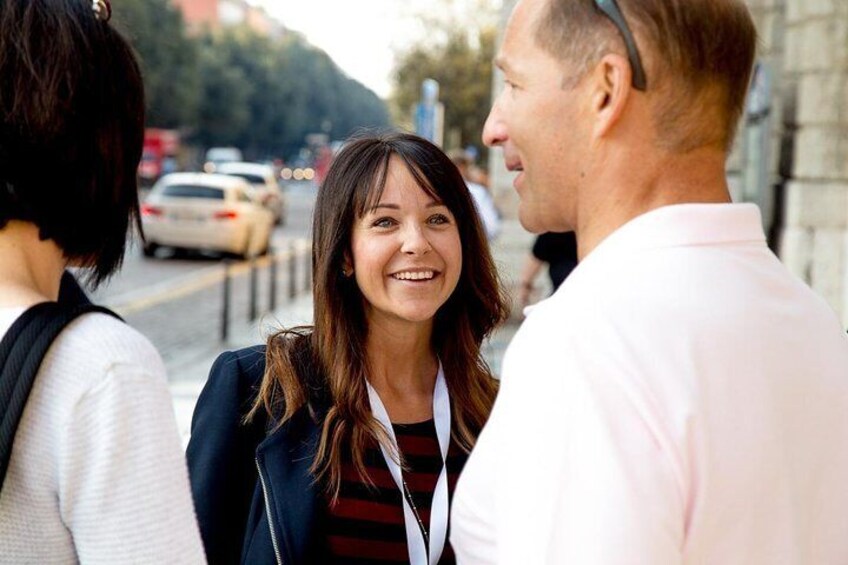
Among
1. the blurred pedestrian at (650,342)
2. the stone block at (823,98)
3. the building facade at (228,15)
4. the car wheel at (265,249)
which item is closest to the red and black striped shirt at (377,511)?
the blurred pedestrian at (650,342)

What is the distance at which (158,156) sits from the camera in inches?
2451

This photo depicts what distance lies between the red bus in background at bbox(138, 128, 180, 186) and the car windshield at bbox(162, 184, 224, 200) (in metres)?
35.8

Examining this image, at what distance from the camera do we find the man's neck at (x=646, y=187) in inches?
55.6

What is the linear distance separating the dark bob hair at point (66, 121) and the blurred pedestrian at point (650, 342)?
505 mm

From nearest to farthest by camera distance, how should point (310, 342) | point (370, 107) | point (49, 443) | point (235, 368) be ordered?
point (49, 443) → point (235, 368) → point (310, 342) → point (370, 107)

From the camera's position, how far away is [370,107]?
153250 millimetres

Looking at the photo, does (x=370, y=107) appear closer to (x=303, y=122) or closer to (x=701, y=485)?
(x=303, y=122)

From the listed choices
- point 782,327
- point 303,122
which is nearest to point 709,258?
point 782,327

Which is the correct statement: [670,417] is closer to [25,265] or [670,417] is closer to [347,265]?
[25,265]

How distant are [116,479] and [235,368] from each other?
1313 mm

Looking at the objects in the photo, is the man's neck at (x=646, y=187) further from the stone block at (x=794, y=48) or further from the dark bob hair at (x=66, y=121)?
the stone block at (x=794, y=48)

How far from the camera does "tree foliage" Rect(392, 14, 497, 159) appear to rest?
34375mm

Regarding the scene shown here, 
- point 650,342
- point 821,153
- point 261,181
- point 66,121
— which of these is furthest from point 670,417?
point 261,181

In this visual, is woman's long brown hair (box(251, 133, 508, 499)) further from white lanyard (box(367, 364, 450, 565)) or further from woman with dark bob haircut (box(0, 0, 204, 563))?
woman with dark bob haircut (box(0, 0, 204, 563))
